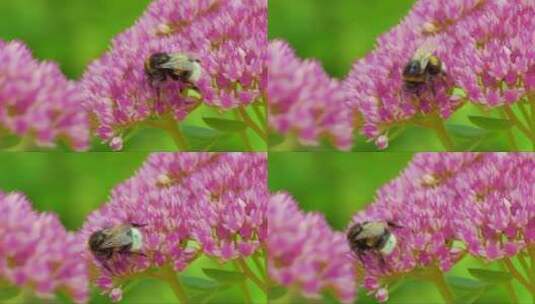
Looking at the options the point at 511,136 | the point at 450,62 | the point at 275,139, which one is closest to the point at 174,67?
the point at 275,139

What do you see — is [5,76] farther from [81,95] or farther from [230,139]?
[230,139]

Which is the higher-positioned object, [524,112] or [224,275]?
[524,112]

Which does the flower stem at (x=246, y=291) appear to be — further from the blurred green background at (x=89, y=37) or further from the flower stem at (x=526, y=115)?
the flower stem at (x=526, y=115)

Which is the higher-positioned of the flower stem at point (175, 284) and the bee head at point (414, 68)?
the bee head at point (414, 68)

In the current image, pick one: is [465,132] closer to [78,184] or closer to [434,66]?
[434,66]

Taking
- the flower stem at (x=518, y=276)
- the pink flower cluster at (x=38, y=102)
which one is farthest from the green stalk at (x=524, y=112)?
the pink flower cluster at (x=38, y=102)

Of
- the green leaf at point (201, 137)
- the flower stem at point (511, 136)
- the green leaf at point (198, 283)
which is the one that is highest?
the green leaf at point (201, 137)

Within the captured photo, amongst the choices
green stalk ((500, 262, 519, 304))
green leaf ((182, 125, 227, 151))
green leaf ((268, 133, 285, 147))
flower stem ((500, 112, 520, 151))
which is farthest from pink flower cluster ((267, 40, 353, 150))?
green stalk ((500, 262, 519, 304))
